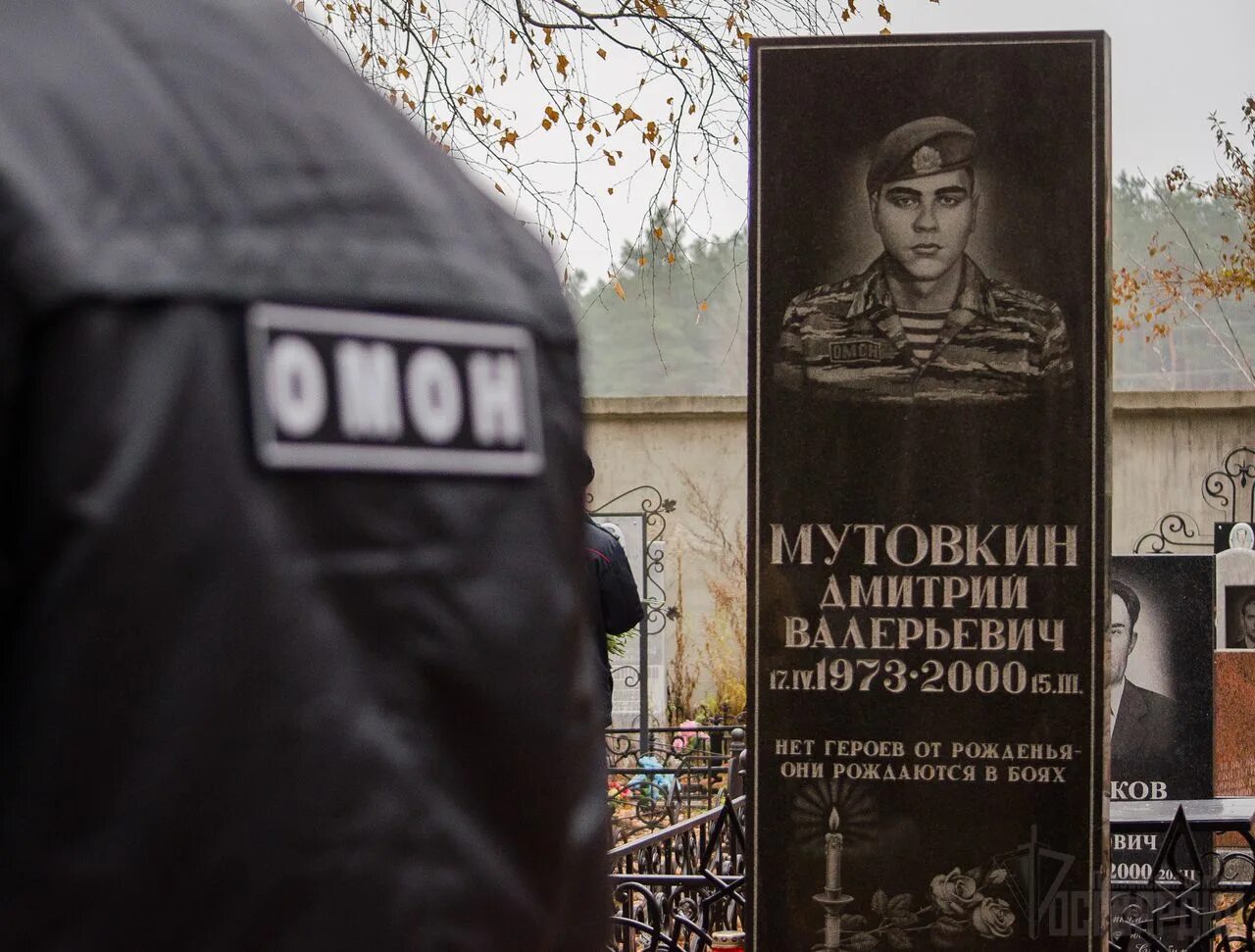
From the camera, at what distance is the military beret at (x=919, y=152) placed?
3.97 m

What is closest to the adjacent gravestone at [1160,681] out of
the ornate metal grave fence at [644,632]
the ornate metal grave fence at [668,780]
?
the ornate metal grave fence at [668,780]

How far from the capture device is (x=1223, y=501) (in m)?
13.1

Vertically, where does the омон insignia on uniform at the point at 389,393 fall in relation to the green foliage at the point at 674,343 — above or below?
below

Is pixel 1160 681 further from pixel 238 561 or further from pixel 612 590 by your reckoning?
pixel 238 561

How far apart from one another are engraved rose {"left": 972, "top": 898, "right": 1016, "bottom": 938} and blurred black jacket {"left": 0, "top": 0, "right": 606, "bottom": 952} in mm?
3183

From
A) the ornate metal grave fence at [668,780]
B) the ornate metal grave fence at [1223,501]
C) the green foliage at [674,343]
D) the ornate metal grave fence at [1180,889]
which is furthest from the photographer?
the green foliage at [674,343]

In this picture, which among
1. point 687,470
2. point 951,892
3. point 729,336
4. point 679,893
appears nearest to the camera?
point 951,892

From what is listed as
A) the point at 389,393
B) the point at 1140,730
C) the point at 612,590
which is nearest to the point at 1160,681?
the point at 1140,730

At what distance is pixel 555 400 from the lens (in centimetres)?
97

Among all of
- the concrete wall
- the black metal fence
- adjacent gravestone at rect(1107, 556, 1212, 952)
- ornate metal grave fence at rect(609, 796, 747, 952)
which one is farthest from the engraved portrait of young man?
the concrete wall

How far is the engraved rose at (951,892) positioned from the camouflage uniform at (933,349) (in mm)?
1199

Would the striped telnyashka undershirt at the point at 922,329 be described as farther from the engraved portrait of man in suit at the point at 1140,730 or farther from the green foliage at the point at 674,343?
the green foliage at the point at 674,343

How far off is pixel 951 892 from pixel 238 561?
343 cm

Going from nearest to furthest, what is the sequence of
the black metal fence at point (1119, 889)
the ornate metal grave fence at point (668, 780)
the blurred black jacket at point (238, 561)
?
the blurred black jacket at point (238, 561), the black metal fence at point (1119, 889), the ornate metal grave fence at point (668, 780)
